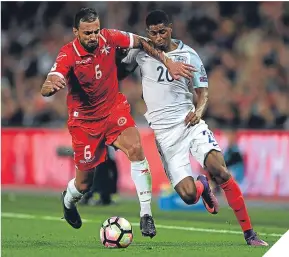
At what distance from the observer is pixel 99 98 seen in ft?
35.8

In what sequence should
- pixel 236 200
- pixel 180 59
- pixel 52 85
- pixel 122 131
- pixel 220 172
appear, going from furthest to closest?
pixel 180 59, pixel 122 131, pixel 236 200, pixel 220 172, pixel 52 85

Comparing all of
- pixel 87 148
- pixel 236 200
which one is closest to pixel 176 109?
pixel 87 148

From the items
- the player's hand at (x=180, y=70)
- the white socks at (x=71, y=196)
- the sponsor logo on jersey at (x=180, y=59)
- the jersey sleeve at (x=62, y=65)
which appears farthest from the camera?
the white socks at (x=71, y=196)

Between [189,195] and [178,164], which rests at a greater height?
[178,164]

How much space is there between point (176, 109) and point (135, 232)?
2.10 metres

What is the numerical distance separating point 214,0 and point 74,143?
11057 mm

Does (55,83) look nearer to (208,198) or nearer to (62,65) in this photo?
(62,65)

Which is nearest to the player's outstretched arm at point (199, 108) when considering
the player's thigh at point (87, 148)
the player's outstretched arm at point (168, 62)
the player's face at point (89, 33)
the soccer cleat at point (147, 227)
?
the player's outstretched arm at point (168, 62)

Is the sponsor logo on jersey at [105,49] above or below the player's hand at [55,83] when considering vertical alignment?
above

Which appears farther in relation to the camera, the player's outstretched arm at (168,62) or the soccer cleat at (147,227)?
the player's outstretched arm at (168,62)

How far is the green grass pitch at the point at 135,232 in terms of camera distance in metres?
9.77

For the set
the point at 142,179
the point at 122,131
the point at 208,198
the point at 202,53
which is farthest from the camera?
the point at 202,53

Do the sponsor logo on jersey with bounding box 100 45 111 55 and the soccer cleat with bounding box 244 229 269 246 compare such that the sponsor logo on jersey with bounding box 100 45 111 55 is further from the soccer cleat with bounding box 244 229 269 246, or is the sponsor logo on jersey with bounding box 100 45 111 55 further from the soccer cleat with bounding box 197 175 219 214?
the soccer cleat with bounding box 244 229 269 246

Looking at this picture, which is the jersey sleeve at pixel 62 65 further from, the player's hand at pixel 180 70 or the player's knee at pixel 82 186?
the player's knee at pixel 82 186
